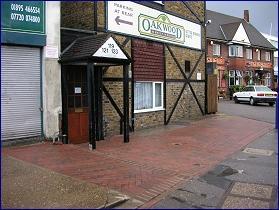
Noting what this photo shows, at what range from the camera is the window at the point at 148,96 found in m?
15.3

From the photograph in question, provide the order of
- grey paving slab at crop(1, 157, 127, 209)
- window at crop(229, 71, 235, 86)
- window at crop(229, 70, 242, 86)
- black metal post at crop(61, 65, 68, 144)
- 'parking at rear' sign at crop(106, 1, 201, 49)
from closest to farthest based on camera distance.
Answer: grey paving slab at crop(1, 157, 127, 209) < black metal post at crop(61, 65, 68, 144) < 'parking at rear' sign at crop(106, 1, 201, 49) < window at crop(229, 71, 235, 86) < window at crop(229, 70, 242, 86)

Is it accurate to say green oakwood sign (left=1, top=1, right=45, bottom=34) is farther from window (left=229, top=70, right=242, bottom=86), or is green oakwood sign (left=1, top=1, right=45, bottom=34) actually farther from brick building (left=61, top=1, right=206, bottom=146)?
window (left=229, top=70, right=242, bottom=86)

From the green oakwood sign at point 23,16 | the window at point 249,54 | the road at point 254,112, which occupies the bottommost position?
the road at point 254,112

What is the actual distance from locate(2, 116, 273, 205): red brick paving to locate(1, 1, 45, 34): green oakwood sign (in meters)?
3.12

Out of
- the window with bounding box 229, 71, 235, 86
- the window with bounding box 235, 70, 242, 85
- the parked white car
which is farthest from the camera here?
the window with bounding box 235, 70, 242, 85

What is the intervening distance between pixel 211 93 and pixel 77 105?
1052 centimetres

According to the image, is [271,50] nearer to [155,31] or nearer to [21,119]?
[155,31]

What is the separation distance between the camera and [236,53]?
142ft

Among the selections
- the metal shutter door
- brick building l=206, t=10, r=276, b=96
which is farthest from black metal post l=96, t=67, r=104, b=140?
brick building l=206, t=10, r=276, b=96

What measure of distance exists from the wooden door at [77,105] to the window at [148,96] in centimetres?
321

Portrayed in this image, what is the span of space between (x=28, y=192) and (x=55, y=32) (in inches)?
233

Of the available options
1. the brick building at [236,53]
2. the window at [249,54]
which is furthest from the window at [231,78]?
the window at [249,54]

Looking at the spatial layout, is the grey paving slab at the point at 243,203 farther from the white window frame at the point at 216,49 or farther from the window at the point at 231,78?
the window at the point at 231,78

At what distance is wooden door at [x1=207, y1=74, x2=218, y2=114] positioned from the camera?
20.7m
